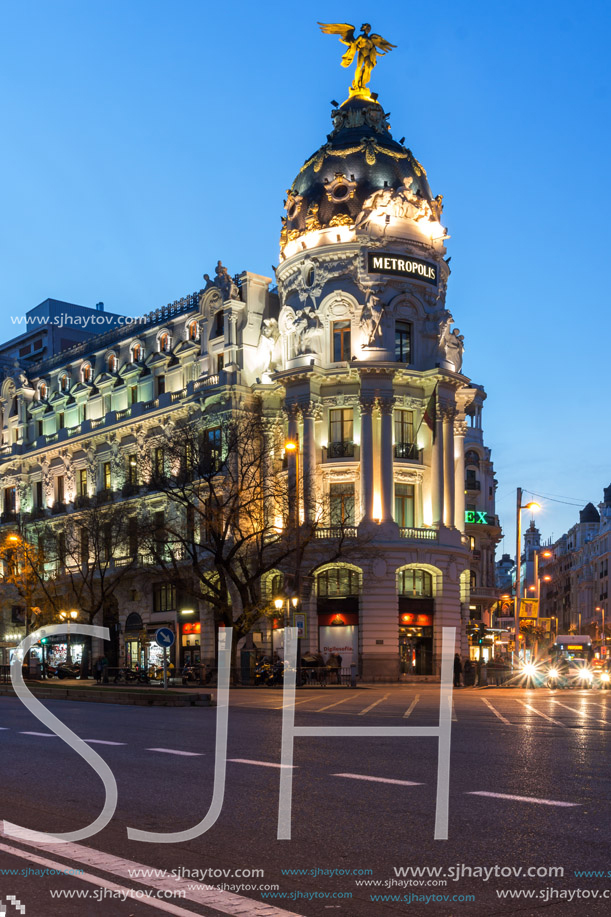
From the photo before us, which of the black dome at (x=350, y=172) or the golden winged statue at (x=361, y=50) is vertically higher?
the golden winged statue at (x=361, y=50)

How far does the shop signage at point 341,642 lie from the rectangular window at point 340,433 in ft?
30.4

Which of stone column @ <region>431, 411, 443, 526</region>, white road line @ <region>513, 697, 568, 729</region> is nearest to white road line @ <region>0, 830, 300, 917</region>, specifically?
white road line @ <region>513, 697, 568, 729</region>

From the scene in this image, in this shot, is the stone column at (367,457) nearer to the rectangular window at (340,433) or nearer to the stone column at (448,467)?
the rectangular window at (340,433)

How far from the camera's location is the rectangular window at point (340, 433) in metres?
57.8

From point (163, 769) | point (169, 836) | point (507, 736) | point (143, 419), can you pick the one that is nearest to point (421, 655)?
point (143, 419)

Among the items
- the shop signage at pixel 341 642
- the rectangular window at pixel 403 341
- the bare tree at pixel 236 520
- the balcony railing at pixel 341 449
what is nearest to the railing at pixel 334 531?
the bare tree at pixel 236 520

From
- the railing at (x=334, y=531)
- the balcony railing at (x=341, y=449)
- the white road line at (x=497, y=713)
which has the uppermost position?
the balcony railing at (x=341, y=449)

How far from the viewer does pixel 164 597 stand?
66.1m

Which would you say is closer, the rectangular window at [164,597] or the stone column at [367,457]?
the stone column at [367,457]

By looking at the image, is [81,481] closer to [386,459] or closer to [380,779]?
[386,459]

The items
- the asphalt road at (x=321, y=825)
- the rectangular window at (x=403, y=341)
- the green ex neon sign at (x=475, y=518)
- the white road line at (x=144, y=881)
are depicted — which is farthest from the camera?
the green ex neon sign at (x=475, y=518)

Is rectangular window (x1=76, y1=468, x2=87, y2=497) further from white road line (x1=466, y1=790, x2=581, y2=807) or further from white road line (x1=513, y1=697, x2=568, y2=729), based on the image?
white road line (x1=466, y1=790, x2=581, y2=807)

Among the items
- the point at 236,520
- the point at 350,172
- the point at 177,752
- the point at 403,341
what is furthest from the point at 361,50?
the point at 177,752

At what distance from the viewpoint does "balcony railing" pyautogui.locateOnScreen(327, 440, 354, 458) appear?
5781 cm
